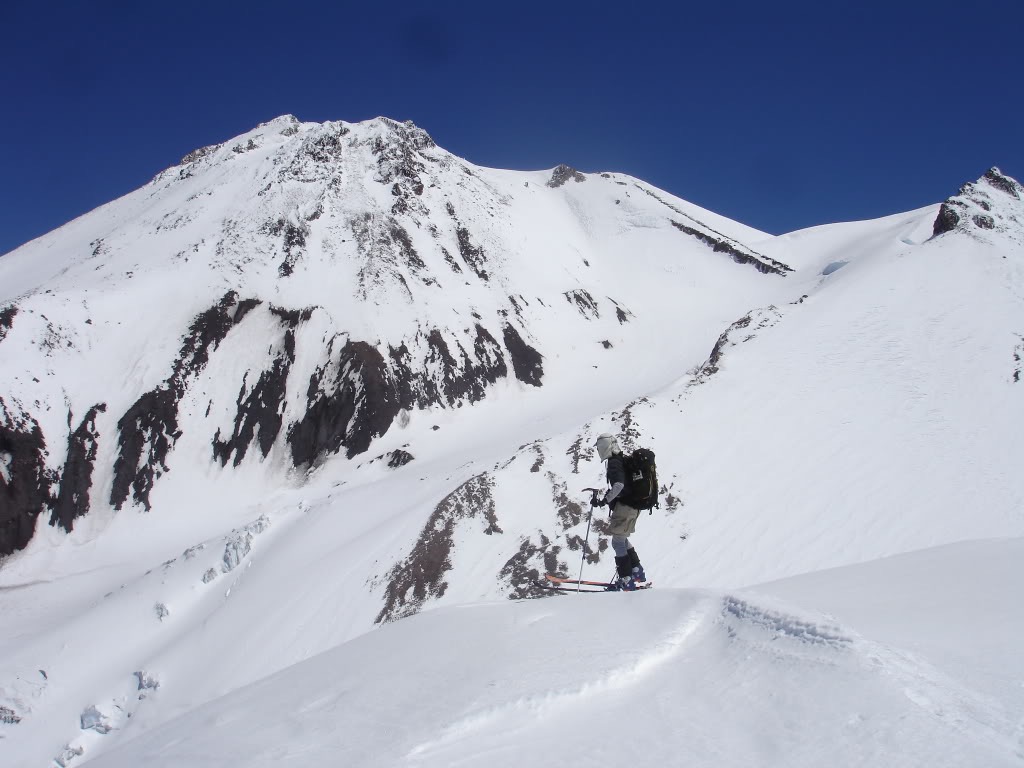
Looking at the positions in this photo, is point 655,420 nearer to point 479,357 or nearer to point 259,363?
point 479,357

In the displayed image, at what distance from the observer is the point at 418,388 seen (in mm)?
35656

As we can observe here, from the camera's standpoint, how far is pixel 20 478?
27.3 meters

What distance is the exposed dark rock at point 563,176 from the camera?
247ft

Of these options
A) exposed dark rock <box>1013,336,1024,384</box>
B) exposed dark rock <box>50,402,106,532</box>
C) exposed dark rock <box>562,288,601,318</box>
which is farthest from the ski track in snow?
exposed dark rock <box>562,288,601,318</box>

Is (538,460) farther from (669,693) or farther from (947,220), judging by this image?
(947,220)

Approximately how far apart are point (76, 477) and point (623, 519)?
30.7 meters

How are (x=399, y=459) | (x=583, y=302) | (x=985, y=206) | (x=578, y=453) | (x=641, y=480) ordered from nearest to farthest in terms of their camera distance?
1. (x=641, y=480)
2. (x=578, y=453)
3. (x=399, y=459)
4. (x=985, y=206)
5. (x=583, y=302)

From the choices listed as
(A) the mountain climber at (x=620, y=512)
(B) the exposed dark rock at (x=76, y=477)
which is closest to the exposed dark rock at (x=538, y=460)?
(A) the mountain climber at (x=620, y=512)

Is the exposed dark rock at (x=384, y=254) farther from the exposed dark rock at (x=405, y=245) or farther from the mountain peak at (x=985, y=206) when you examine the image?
the mountain peak at (x=985, y=206)

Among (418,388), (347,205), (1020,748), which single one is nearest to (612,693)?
(1020,748)

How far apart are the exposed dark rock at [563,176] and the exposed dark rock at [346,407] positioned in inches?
1898

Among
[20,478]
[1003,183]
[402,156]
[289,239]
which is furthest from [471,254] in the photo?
[1003,183]

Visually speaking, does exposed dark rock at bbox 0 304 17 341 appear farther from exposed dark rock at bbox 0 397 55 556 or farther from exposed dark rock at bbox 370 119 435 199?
exposed dark rock at bbox 370 119 435 199

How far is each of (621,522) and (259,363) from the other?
105 ft
